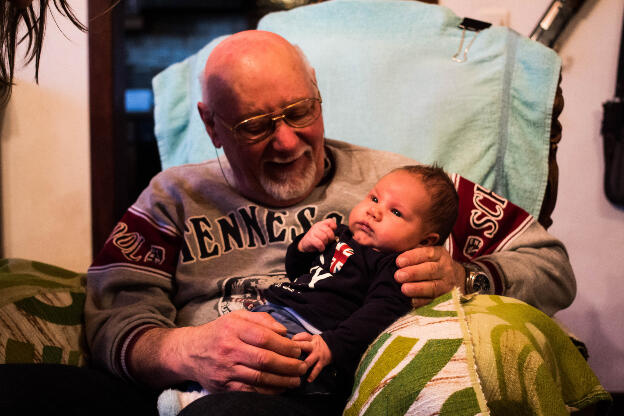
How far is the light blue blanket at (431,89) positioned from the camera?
149 cm

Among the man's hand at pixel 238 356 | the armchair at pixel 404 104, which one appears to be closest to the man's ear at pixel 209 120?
the armchair at pixel 404 104

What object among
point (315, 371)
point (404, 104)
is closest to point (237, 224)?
point (315, 371)

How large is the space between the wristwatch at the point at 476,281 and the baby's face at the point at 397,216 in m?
0.11

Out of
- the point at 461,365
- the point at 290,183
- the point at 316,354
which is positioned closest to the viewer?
the point at 461,365

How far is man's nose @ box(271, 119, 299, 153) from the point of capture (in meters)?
1.21

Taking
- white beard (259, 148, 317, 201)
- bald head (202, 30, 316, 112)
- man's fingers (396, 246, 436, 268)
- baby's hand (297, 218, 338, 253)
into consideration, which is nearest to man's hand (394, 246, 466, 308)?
man's fingers (396, 246, 436, 268)

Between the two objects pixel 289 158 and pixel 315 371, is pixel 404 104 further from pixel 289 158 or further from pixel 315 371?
pixel 315 371

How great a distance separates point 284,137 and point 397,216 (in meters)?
0.34

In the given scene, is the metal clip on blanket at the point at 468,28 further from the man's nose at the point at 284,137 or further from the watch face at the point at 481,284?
the watch face at the point at 481,284

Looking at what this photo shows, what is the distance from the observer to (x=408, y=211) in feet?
3.26

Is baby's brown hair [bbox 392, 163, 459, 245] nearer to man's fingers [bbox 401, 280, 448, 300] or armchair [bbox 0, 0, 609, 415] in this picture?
man's fingers [bbox 401, 280, 448, 300]

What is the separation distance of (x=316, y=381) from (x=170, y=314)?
46 cm

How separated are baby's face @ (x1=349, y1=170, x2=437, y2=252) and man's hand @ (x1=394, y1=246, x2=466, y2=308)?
0.03m

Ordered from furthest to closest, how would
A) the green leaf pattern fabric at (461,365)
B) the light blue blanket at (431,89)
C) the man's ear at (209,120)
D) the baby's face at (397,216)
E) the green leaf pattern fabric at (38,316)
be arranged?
the light blue blanket at (431,89) < the man's ear at (209,120) < the green leaf pattern fabric at (38,316) < the baby's face at (397,216) < the green leaf pattern fabric at (461,365)
